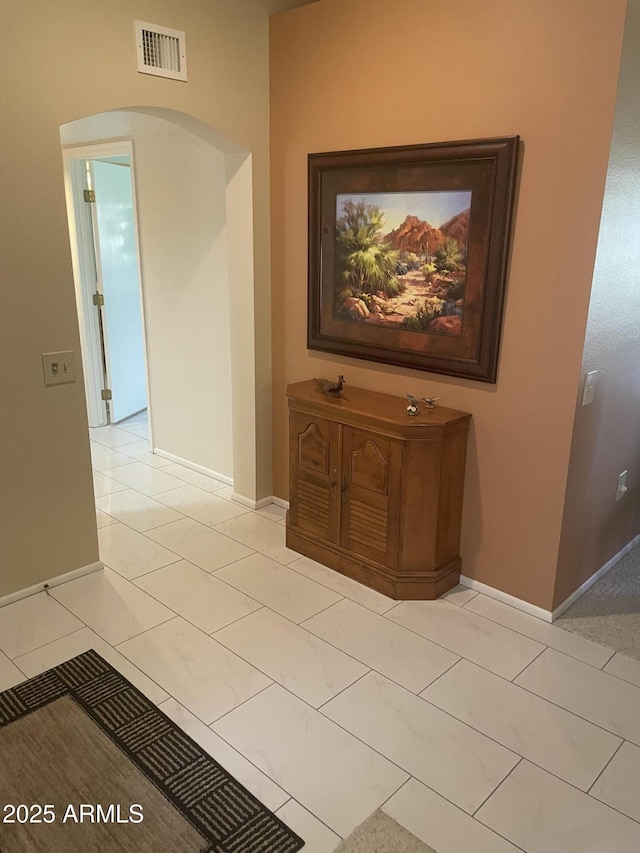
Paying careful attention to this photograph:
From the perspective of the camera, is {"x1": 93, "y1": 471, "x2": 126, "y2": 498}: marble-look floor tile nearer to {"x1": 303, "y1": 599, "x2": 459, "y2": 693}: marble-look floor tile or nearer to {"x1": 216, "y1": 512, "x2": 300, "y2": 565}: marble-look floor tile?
{"x1": 216, "y1": 512, "x2": 300, "y2": 565}: marble-look floor tile

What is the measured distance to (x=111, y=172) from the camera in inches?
198

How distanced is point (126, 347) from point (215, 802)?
4.26 m

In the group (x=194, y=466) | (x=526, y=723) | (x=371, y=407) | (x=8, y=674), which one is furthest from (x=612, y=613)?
(x=194, y=466)

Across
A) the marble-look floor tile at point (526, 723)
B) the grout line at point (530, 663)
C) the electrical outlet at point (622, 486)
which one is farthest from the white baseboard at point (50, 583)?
the electrical outlet at point (622, 486)

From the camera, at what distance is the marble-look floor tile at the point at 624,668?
2453 millimetres

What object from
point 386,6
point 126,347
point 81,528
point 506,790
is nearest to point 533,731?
point 506,790

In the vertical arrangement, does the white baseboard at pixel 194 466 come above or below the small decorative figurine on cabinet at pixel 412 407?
below

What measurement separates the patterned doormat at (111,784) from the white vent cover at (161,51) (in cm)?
265

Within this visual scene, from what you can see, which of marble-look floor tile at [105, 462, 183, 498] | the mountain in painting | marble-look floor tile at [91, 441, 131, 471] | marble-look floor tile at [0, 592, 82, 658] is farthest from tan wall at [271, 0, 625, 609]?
marble-look floor tile at [91, 441, 131, 471]

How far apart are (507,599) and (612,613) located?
0.47m

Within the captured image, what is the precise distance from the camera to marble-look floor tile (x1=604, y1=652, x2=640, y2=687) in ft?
8.05

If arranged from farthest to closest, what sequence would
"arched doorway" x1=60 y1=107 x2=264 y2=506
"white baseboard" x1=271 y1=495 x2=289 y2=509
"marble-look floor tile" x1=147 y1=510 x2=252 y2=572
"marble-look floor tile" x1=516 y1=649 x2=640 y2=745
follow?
"white baseboard" x1=271 y1=495 x2=289 y2=509
"arched doorway" x1=60 y1=107 x2=264 y2=506
"marble-look floor tile" x1=147 y1=510 x2=252 y2=572
"marble-look floor tile" x1=516 y1=649 x2=640 y2=745

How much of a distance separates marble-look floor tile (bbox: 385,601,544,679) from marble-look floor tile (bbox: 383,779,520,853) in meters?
0.69

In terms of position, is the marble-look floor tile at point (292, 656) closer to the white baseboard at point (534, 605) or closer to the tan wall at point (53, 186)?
the white baseboard at point (534, 605)
